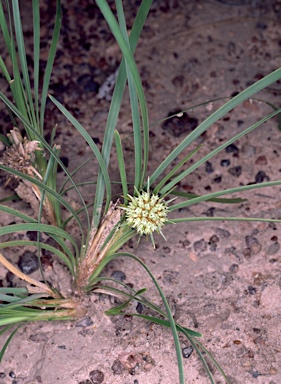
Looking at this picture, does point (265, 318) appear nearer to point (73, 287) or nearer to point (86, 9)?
point (73, 287)

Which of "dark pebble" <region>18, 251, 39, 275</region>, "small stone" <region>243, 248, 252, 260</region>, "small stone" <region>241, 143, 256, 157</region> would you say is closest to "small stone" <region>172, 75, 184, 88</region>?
"small stone" <region>241, 143, 256, 157</region>

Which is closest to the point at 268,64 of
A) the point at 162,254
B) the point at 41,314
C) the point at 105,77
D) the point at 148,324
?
the point at 105,77

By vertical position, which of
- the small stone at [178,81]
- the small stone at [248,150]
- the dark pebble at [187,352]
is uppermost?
the small stone at [178,81]

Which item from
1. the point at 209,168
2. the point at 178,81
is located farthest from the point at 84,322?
the point at 178,81

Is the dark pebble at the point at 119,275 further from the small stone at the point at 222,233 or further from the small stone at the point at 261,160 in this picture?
the small stone at the point at 261,160

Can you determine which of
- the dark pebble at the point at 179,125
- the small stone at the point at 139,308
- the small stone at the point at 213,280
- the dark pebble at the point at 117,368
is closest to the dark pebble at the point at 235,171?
the dark pebble at the point at 179,125

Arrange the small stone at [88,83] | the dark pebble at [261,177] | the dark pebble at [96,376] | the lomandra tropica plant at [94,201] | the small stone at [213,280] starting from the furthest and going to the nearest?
1. the small stone at [88,83]
2. the dark pebble at [261,177]
3. the small stone at [213,280]
4. the dark pebble at [96,376]
5. the lomandra tropica plant at [94,201]
